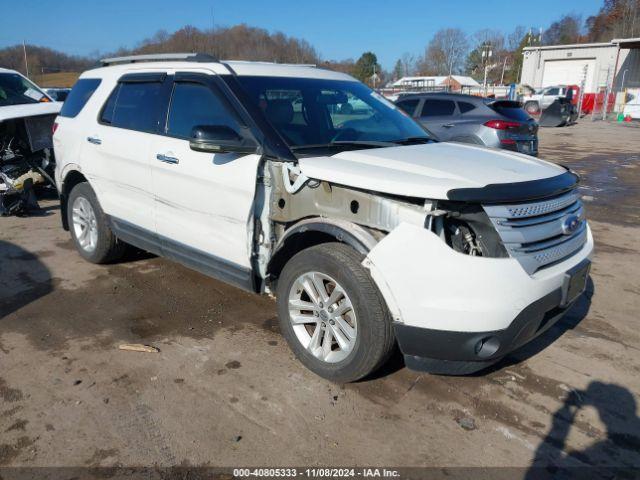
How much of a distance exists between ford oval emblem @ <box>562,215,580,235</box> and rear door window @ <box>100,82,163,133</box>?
3055mm

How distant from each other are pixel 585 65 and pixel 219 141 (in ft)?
160

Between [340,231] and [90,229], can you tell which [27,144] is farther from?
[340,231]

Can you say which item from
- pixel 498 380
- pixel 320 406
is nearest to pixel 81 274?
pixel 320 406

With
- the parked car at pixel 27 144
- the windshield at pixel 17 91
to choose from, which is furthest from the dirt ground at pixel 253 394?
the windshield at pixel 17 91

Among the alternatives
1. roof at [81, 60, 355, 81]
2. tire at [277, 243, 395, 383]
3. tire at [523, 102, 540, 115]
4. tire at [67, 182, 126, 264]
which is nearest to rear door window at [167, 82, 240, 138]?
roof at [81, 60, 355, 81]

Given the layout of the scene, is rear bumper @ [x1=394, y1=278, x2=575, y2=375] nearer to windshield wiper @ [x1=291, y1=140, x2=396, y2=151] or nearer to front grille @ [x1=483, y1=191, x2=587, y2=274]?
front grille @ [x1=483, y1=191, x2=587, y2=274]

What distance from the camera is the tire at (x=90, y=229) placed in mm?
4965

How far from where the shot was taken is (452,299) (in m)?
2.60

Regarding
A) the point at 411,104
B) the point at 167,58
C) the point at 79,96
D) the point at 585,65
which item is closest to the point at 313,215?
the point at 167,58

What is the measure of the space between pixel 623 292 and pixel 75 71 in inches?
2363

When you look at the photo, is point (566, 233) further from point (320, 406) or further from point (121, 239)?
point (121, 239)

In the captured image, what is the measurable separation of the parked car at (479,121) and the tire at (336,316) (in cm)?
711

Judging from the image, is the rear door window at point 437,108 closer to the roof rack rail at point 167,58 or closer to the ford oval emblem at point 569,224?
the roof rack rail at point 167,58

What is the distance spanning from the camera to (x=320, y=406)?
9.89 feet
